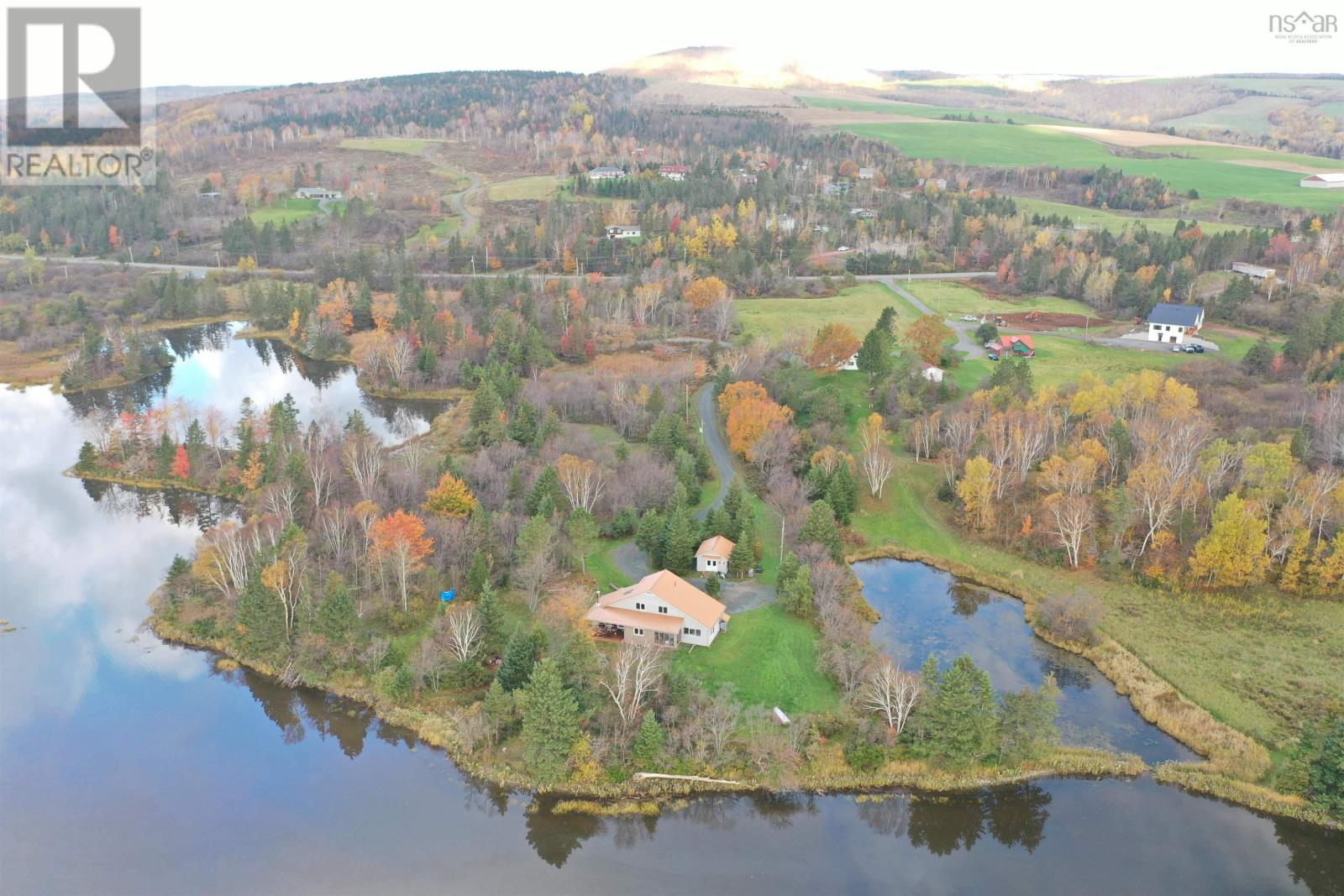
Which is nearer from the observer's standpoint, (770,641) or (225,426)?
(770,641)

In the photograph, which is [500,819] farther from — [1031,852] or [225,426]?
[225,426]

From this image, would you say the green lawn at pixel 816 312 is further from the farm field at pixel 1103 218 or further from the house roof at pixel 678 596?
the house roof at pixel 678 596

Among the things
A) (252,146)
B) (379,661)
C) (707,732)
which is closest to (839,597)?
(707,732)

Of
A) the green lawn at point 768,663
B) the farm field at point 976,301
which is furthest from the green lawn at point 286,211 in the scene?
the green lawn at point 768,663

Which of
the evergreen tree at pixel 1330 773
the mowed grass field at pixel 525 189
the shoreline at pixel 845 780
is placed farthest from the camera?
the mowed grass field at pixel 525 189

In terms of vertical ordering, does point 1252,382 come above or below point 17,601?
above

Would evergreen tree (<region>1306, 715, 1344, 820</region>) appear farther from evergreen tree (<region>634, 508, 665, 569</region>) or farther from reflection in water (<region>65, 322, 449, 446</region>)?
reflection in water (<region>65, 322, 449, 446</region>)
